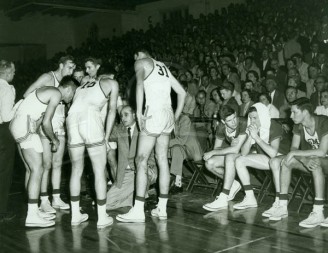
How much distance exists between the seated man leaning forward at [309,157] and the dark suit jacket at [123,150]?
1876 mm

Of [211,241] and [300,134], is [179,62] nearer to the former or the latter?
[300,134]

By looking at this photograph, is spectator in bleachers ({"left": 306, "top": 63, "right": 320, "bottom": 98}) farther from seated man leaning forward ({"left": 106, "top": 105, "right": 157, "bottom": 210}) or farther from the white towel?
seated man leaning forward ({"left": 106, "top": 105, "right": 157, "bottom": 210})

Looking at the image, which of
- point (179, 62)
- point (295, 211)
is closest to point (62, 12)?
point (179, 62)

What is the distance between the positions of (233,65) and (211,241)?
5.84 meters

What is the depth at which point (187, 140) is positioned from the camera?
6688 mm

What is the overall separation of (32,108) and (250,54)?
565cm

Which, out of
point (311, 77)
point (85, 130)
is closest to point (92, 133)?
point (85, 130)

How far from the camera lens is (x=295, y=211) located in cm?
524

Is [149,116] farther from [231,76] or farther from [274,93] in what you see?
[231,76]

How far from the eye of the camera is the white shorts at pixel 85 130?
474cm

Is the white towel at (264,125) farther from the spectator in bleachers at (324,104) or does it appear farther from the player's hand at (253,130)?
the spectator in bleachers at (324,104)

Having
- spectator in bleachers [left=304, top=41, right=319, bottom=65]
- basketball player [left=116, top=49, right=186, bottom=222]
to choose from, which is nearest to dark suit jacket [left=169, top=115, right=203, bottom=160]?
basketball player [left=116, top=49, right=186, bottom=222]

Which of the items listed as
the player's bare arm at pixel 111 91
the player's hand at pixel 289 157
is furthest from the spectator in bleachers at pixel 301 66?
the player's bare arm at pixel 111 91

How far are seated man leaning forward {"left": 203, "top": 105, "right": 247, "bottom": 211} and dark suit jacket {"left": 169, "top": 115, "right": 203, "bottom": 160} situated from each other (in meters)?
0.62
